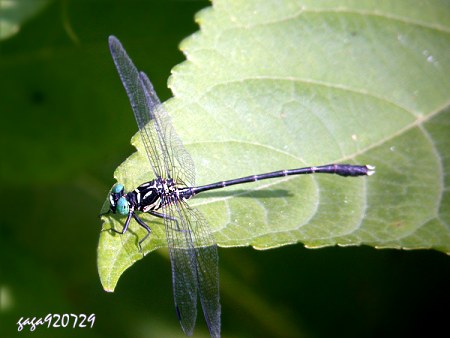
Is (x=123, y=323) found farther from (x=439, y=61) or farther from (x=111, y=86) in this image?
(x=439, y=61)

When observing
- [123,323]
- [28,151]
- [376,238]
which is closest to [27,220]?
[28,151]

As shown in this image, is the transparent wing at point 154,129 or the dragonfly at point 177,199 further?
the transparent wing at point 154,129

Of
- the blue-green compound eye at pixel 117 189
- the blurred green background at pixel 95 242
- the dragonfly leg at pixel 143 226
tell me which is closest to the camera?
the dragonfly leg at pixel 143 226

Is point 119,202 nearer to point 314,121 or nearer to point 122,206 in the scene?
point 122,206

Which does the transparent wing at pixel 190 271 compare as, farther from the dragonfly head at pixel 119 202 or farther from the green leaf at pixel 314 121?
the dragonfly head at pixel 119 202

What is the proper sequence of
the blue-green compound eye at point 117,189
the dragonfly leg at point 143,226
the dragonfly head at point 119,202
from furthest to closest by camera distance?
the dragonfly head at point 119,202
the blue-green compound eye at point 117,189
the dragonfly leg at point 143,226

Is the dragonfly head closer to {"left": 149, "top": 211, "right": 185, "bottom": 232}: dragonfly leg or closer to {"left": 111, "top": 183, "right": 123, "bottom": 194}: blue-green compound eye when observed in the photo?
{"left": 111, "top": 183, "right": 123, "bottom": 194}: blue-green compound eye

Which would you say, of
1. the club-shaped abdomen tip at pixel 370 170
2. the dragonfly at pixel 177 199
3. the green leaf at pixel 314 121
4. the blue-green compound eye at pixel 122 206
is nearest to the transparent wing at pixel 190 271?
the dragonfly at pixel 177 199
